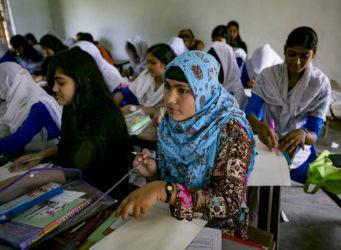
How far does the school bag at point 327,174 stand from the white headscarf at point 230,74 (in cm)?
114

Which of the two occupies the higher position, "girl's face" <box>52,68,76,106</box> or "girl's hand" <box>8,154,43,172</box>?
"girl's face" <box>52,68,76,106</box>

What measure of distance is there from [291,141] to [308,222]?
1.09 meters

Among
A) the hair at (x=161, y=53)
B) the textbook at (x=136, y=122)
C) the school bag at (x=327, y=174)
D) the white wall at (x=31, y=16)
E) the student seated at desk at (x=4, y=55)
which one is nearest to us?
the school bag at (x=327, y=174)

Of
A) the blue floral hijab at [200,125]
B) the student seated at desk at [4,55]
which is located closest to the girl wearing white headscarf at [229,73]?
the blue floral hijab at [200,125]

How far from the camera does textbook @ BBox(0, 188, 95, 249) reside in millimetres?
658

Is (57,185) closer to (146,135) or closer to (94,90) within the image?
(94,90)

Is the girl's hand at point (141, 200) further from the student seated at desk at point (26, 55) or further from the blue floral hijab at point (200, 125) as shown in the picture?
the student seated at desk at point (26, 55)

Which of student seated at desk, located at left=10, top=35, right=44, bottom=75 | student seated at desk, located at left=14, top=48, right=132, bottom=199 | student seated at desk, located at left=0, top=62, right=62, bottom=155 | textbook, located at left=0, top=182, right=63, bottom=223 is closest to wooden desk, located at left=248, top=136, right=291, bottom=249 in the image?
student seated at desk, located at left=14, top=48, right=132, bottom=199

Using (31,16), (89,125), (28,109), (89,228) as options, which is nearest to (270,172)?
(89,228)

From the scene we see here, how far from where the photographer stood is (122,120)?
1.41m

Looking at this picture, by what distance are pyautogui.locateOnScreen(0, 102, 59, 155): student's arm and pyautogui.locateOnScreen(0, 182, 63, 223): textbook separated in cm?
111

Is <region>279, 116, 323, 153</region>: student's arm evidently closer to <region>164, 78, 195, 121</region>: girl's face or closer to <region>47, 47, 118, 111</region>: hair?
<region>164, 78, 195, 121</region>: girl's face

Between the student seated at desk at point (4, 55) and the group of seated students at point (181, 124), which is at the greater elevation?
the student seated at desk at point (4, 55)

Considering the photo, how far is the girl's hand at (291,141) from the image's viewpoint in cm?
130
